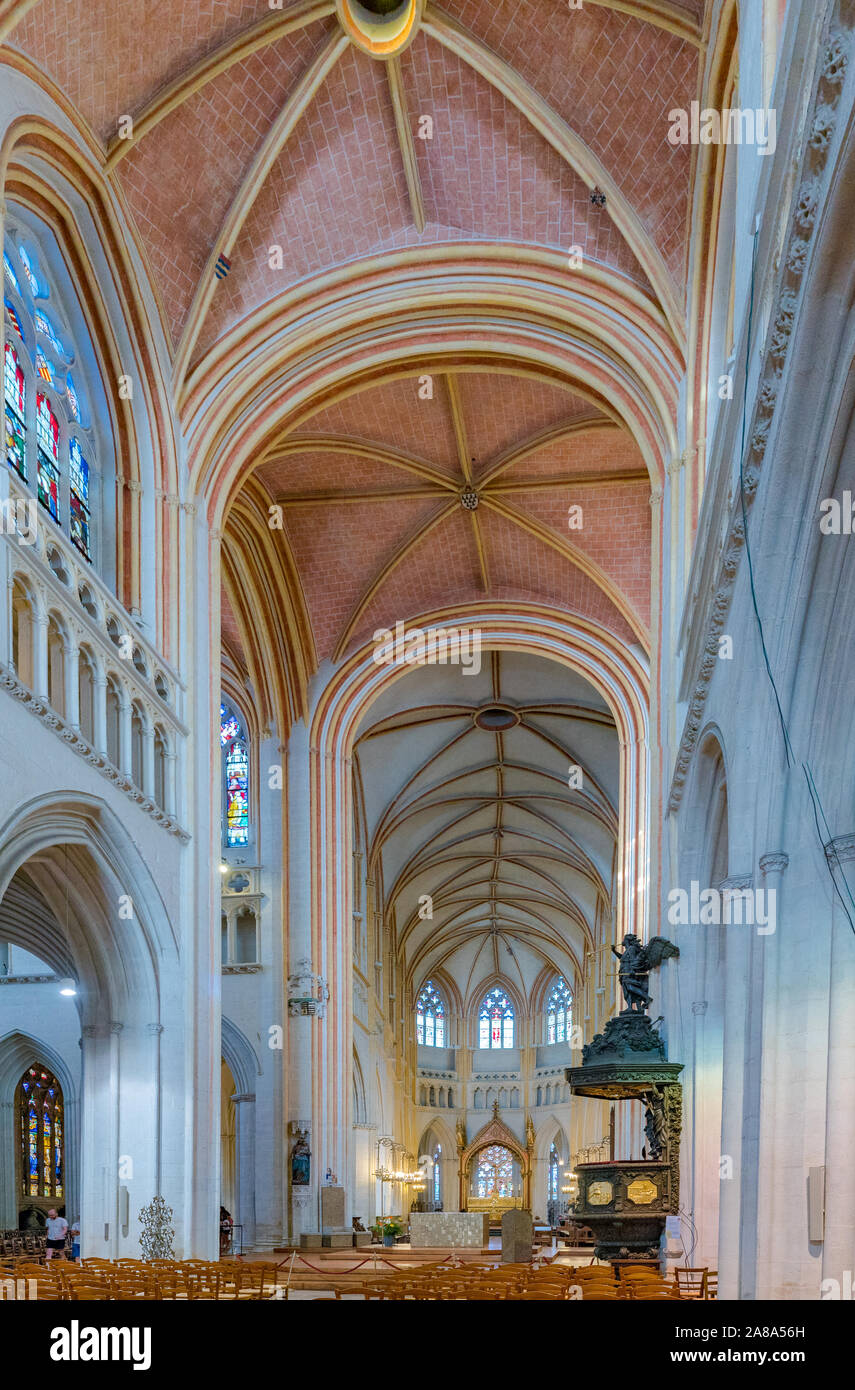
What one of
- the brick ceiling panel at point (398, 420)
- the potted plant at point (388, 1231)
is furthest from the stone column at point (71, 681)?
the potted plant at point (388, 1231)

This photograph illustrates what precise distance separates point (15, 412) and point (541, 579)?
1344 centimetres

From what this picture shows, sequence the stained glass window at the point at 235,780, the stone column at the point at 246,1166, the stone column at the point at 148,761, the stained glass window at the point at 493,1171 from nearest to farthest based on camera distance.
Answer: the stone column at the point at 148,761 < the stone column at the point at 246,1166 < the stained glass window at the point at 235,780 < the stained glass window at the point at 493,1171

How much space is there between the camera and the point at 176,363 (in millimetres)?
17609

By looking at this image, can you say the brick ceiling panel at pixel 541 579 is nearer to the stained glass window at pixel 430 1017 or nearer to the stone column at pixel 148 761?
the stone column at pixel 148 761

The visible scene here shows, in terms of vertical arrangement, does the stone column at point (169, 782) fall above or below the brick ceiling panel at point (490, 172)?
below

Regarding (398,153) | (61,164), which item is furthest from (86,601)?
(398,153)

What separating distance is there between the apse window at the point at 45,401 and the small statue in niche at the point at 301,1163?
40.2 feet

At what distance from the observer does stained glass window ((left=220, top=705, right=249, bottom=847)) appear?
2625 cm

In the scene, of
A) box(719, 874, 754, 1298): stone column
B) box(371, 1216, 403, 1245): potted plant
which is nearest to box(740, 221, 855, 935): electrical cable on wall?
box(719, 874, 754, 1298): stone column

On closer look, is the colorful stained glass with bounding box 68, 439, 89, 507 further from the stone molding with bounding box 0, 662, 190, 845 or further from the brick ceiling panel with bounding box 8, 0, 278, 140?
the stone molding with bounding box 0, 662, 190, 845

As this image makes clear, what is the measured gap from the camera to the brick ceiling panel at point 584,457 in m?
22.4

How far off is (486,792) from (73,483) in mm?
20698

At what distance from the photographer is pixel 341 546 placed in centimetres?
2477
